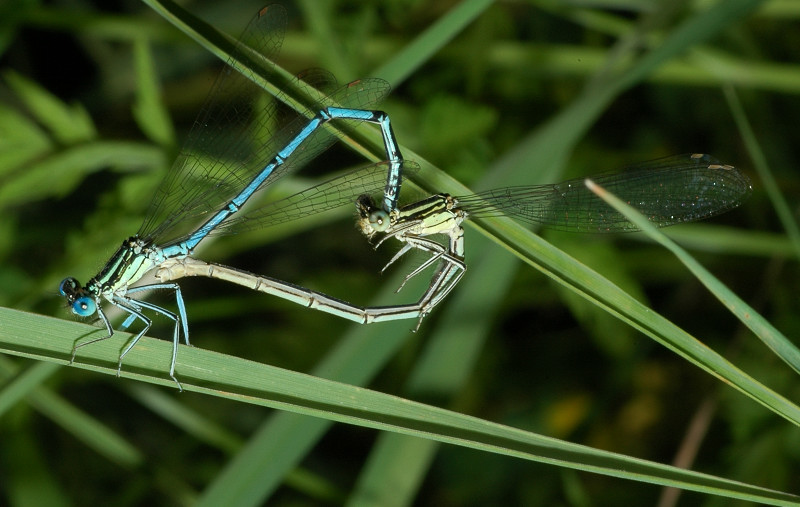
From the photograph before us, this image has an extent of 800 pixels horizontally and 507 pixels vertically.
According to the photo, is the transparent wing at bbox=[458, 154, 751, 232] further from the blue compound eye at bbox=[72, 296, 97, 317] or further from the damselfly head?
the blue compound eye at bbox=[72, 296, 97, 317]

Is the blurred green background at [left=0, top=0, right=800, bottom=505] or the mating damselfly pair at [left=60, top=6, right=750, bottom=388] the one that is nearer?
the mating damselfly pair at [left=60, top=6, right=750, bottom=388]

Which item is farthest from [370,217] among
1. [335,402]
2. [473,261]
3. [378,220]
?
[335,402]

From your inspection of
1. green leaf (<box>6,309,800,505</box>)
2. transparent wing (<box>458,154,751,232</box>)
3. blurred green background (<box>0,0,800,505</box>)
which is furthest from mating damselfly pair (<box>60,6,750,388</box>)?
green leaf (<box>6,309,800,505</box>)

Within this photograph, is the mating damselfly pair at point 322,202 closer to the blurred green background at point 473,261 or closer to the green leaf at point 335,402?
the blurred green background at point 473,261

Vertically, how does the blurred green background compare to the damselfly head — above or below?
above

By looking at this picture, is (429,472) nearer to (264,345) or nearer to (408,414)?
(264,345)

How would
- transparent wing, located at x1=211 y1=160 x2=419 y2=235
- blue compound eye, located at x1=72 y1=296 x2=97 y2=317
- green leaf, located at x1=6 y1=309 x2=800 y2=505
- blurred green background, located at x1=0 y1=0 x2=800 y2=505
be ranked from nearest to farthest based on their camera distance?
green leaf, located at x1=6 y1=309 x2=800 y2=505 → blue compound eye, located at x1=72 y1=296 x2=97 y2=317 → transparent wing, located at x1=211 y1=160 x2=419 y2=235 → blurred green background, located at x1=0 y1=0 x2=800 y2=505

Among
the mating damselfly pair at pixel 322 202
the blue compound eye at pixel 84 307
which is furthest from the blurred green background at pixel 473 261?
the blue compound eye at pixel 84 307
